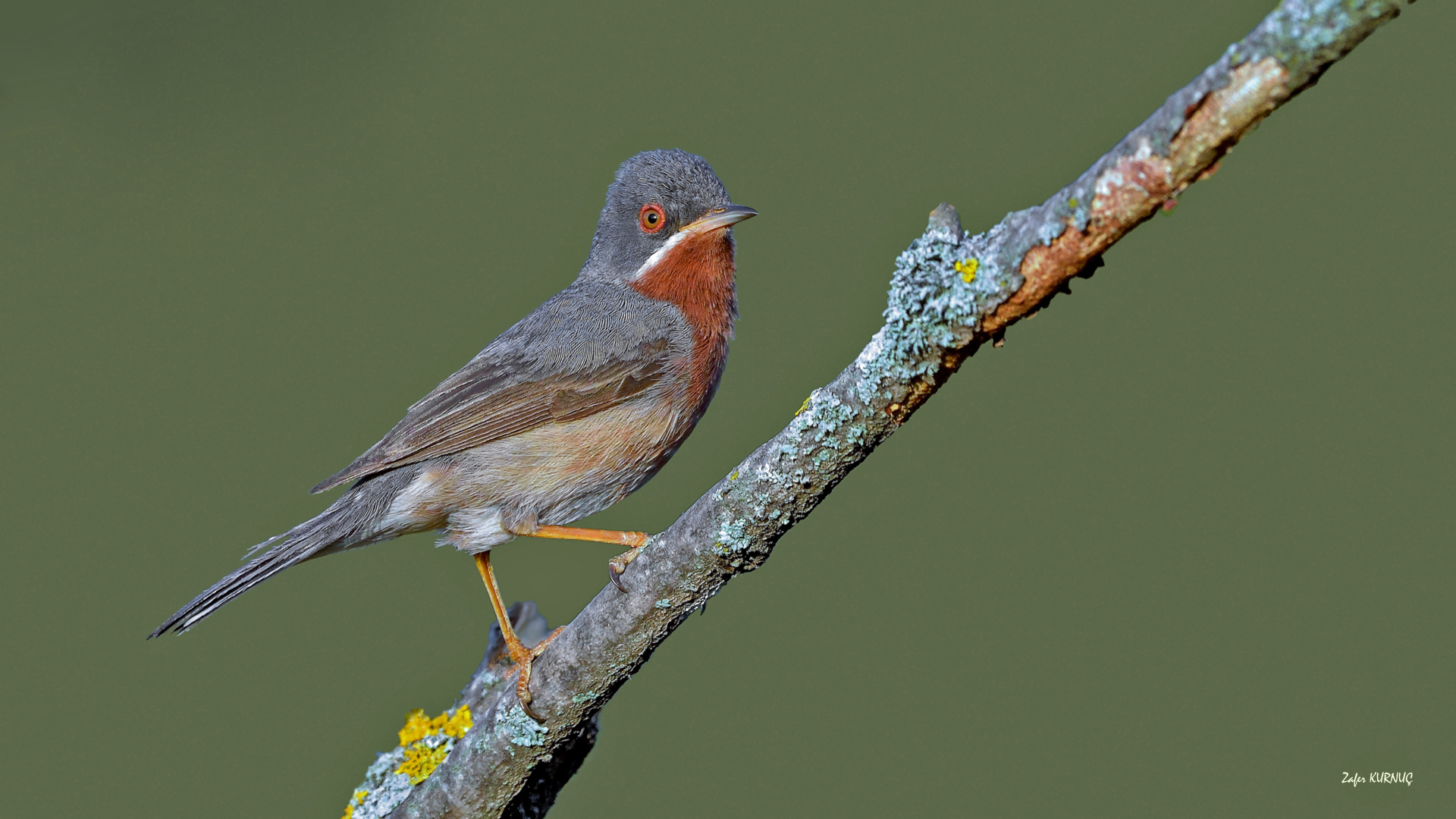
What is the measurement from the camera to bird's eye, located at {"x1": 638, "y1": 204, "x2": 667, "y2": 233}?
5988mm

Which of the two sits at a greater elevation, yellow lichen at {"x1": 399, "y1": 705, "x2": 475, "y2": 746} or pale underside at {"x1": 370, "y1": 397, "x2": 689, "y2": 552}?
pale underside at {"x1": 370, "y1": 397, "x2": 689, "y2": 552}

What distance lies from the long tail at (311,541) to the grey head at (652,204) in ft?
6.26

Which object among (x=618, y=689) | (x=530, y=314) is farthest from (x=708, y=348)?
(x=618, y=689)

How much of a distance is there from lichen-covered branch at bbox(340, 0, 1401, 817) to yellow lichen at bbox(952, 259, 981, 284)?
0.01 metres

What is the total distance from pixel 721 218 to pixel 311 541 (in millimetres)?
2924

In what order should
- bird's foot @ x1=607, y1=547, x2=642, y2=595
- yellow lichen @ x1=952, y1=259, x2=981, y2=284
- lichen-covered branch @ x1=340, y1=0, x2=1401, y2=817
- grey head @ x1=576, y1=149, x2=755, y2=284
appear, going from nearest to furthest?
lichen-covered branch @ x1=340, y1=0, x2=1401, y2=817 < yellow lichen @ x1=952, y1=259, x2=981, y2=284 < bird's foot @ x1=607, y1=547, x2=642, y2=595 < grey head @ x1=576, y1=149, x2=755, y2=284

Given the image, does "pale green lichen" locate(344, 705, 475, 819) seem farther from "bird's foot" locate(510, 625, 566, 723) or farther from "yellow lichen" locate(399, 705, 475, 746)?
"bird's foot" locate(510, 625, 566, 723)

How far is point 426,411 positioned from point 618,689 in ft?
7.03

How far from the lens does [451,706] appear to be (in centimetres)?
596

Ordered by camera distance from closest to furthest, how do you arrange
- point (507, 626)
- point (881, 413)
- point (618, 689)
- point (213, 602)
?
1. point (881, 413)
2. point (618, 689)
3. point (213, 602)
4. point (507, 626)

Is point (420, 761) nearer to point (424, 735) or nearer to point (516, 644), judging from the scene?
point (424, 735)

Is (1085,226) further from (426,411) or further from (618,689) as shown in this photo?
(426,411)

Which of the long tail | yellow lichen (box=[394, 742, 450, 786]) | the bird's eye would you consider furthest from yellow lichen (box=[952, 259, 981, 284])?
yellow lichen (box=[394, 742, 450, 786])

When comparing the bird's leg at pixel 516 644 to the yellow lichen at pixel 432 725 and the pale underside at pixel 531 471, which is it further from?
the yellow lichen at pixel 432 725
